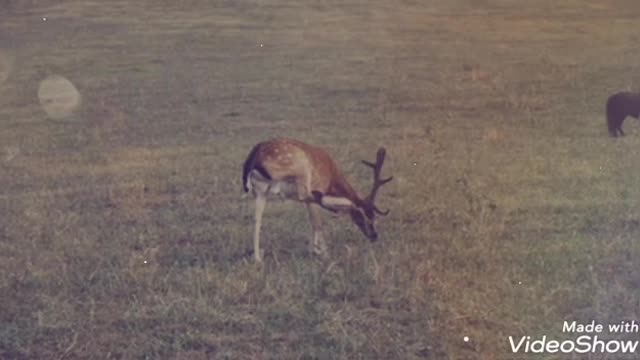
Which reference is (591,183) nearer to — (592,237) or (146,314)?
(592,237)

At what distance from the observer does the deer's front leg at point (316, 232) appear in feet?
12.2

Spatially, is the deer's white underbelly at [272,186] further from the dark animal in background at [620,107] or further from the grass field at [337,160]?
the dark animal in background at [620,107]

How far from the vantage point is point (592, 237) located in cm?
371

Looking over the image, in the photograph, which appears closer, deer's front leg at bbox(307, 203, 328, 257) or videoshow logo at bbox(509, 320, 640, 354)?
videoshow logo at bbox(509, 320, 640, 354)

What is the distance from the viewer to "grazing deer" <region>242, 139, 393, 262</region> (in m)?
3.76

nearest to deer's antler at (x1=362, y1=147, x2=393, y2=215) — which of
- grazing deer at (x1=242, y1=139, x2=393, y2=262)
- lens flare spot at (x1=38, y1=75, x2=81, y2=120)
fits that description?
grazing deer at (x1=242, y1=139, x2=393, y2=262)

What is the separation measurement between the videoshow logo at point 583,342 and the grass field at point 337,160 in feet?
0.10

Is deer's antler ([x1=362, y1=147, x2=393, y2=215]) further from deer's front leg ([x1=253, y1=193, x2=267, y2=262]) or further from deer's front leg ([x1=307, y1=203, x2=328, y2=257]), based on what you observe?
deer's front leg ([x1=253, y1=193, x2=267, y2=262])

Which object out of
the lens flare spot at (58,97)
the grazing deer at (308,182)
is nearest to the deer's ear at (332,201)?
the grazing deer at (308,182)

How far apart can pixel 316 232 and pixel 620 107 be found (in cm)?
132

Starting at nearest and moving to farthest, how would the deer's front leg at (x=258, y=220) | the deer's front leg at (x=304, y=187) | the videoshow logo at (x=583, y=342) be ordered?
the videoshow logo at (x=583, y=342) → the deer's front leg at (x=258, y=220) → the deer's front leg at (x=304, y=187)

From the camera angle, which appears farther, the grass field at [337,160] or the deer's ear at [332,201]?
the deer's ear at [332,201]

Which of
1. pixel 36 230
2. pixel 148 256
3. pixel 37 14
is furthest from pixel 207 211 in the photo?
pixel 37 14

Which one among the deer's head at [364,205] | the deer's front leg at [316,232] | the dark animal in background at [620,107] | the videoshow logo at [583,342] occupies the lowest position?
the videoshow logo at [583,342]
